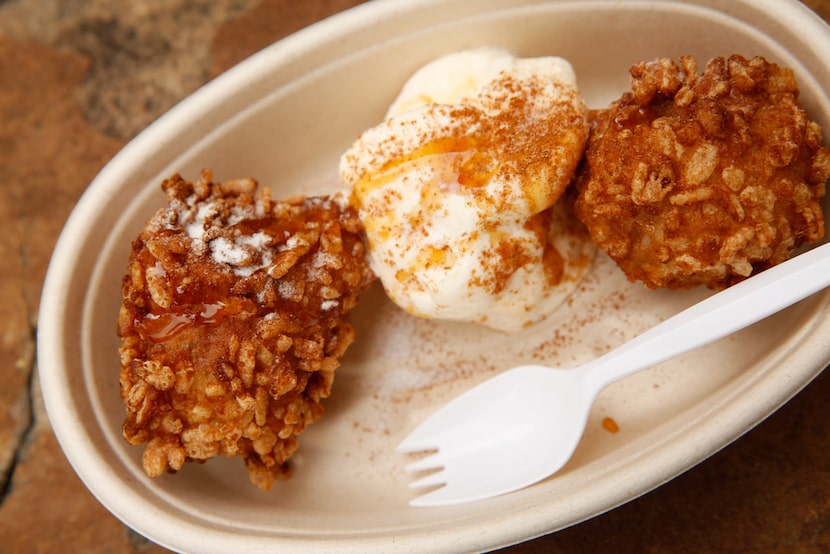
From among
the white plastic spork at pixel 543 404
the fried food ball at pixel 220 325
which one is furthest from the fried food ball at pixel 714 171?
the fried food ball at pixel 220 325

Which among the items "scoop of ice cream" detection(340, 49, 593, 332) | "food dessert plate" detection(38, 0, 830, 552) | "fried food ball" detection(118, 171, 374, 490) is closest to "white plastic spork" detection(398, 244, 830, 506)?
"food dessert plate" detection(38, 0, 830, 552)

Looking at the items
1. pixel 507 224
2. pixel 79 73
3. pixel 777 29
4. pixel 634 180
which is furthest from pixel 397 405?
pixel 79 73

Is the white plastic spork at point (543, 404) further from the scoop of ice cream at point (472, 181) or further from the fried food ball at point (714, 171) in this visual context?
the scoop of ice cream at point (472, 181)

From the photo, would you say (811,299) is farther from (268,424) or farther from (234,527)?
(234,527)

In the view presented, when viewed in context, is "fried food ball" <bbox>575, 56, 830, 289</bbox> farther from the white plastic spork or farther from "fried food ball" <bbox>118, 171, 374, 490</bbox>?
"fried food ball" <bbox>118, 171, 374, 490</bbox>

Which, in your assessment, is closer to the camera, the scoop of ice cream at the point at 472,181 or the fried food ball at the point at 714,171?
the fried food ball at the point at 714,171

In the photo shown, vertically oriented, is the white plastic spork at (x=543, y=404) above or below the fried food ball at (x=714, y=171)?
below
